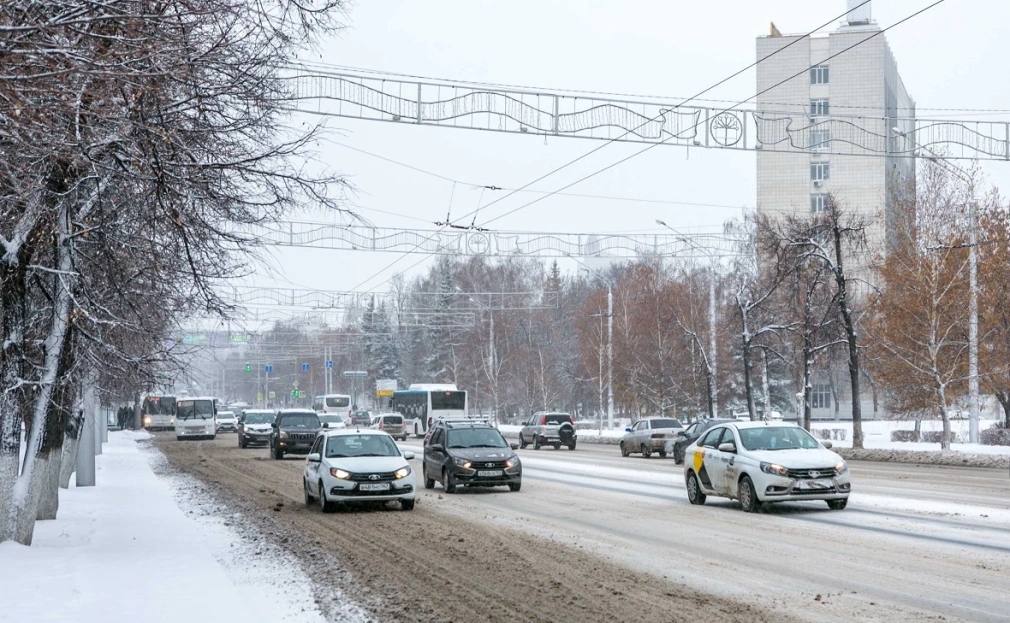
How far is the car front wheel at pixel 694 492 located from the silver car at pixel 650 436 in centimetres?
2189

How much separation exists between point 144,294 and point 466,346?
8687 centimetres

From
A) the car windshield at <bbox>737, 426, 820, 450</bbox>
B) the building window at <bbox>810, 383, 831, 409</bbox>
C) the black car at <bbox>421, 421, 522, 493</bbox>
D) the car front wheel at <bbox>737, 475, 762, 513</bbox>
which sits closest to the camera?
the car front wheel at <bbox>737, 475, 762, 513</bbox>

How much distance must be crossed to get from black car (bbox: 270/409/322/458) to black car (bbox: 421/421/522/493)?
59.4ft

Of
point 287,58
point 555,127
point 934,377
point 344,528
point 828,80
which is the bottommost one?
point 344,528

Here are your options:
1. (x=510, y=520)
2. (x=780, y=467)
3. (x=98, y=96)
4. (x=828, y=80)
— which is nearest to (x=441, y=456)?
(x=510, y=520)

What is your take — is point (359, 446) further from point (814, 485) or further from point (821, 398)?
point (821, 398)

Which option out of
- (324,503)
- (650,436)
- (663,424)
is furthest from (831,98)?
(324,503)

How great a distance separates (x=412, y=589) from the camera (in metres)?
11.6

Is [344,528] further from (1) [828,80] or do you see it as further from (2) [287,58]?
(1) [828,80]

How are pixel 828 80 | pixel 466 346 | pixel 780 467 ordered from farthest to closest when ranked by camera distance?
pixel 466 346 → pixel 828 80 → pixel 780 467

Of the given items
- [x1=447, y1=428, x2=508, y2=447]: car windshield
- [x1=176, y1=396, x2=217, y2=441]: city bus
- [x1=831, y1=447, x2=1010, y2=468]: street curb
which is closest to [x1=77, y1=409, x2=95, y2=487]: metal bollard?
[x1=447, y1=428, x2=508, y2=447]: car windshield

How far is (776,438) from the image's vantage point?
68.0ft

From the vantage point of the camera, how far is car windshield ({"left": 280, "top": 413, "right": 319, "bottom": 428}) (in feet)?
149

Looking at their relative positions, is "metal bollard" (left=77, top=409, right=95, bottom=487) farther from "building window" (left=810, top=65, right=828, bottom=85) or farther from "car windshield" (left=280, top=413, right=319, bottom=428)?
"building window" (left=810, top=65, right=828, bottom=85)
